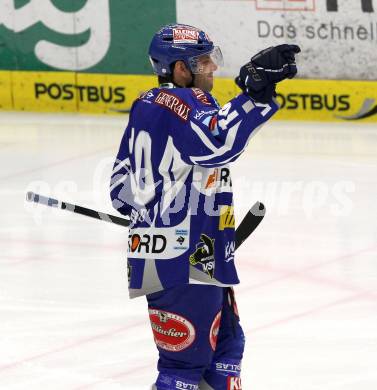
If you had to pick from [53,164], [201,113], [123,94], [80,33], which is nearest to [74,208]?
[201,113]

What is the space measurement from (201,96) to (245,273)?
3082mm

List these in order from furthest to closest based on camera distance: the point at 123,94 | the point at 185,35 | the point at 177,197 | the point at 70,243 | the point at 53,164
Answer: the point at 123,94 → the point at 53,164 → the point at 70,243 → the point at 185,35 → the point at 177,197

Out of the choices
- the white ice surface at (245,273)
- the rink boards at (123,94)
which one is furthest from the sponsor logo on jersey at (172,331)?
the rink boards at (123,94)

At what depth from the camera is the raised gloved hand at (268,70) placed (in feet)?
11.3

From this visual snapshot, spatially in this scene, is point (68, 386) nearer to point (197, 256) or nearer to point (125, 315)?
point (125, 315)

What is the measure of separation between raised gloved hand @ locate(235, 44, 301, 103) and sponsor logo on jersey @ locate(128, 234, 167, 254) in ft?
1.79

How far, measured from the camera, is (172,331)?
3.73 meters

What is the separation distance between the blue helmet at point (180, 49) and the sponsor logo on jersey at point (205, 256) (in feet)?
1.68

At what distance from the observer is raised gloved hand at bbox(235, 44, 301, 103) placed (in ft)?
11.3

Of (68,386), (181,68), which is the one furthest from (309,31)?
(181,68)

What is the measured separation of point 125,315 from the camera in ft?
19.1

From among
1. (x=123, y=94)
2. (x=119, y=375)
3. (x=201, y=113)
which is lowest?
(x=123, y=94)

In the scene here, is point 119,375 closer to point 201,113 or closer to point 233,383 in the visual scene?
point 233,383

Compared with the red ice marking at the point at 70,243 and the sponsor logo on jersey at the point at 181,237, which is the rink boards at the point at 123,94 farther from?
the sponsor logo on jersey at the point at 181,237
